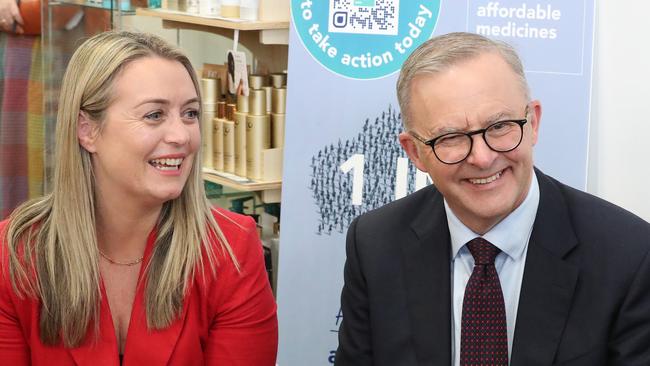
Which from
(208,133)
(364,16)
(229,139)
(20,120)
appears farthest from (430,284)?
(20,120)

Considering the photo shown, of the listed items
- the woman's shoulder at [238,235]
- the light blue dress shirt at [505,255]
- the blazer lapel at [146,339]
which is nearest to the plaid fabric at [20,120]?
the woman's shoulder at [238,235]

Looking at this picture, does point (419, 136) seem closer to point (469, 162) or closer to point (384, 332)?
point (469, 162)

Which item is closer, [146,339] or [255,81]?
[146,339]

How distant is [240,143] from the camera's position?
3406 millimetres

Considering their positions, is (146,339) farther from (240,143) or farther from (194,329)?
(240,143)

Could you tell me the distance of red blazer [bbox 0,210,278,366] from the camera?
87.1 inches

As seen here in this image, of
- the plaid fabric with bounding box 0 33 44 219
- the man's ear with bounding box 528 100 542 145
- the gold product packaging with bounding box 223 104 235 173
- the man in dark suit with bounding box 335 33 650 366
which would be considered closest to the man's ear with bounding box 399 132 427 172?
the man in dark suit with bounding box 335 33 650 366

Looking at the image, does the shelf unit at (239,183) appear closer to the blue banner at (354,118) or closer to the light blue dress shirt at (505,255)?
the blue banner at (354,118)

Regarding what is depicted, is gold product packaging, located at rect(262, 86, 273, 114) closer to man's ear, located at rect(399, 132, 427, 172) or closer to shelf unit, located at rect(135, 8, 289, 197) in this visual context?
shelf unit, located at rect(135, 8, 289, 197)

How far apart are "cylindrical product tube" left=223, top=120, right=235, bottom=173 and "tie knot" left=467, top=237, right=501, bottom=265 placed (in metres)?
1.67

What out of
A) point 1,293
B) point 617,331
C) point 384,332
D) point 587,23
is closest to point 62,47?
point 1,293

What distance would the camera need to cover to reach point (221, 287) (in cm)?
226

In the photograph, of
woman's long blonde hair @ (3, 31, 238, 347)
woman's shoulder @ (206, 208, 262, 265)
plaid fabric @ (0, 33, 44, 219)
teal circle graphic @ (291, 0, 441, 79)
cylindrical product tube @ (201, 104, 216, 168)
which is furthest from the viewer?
plaid fabric @ (0, 33, 44, 219)

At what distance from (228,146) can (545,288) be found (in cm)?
181
